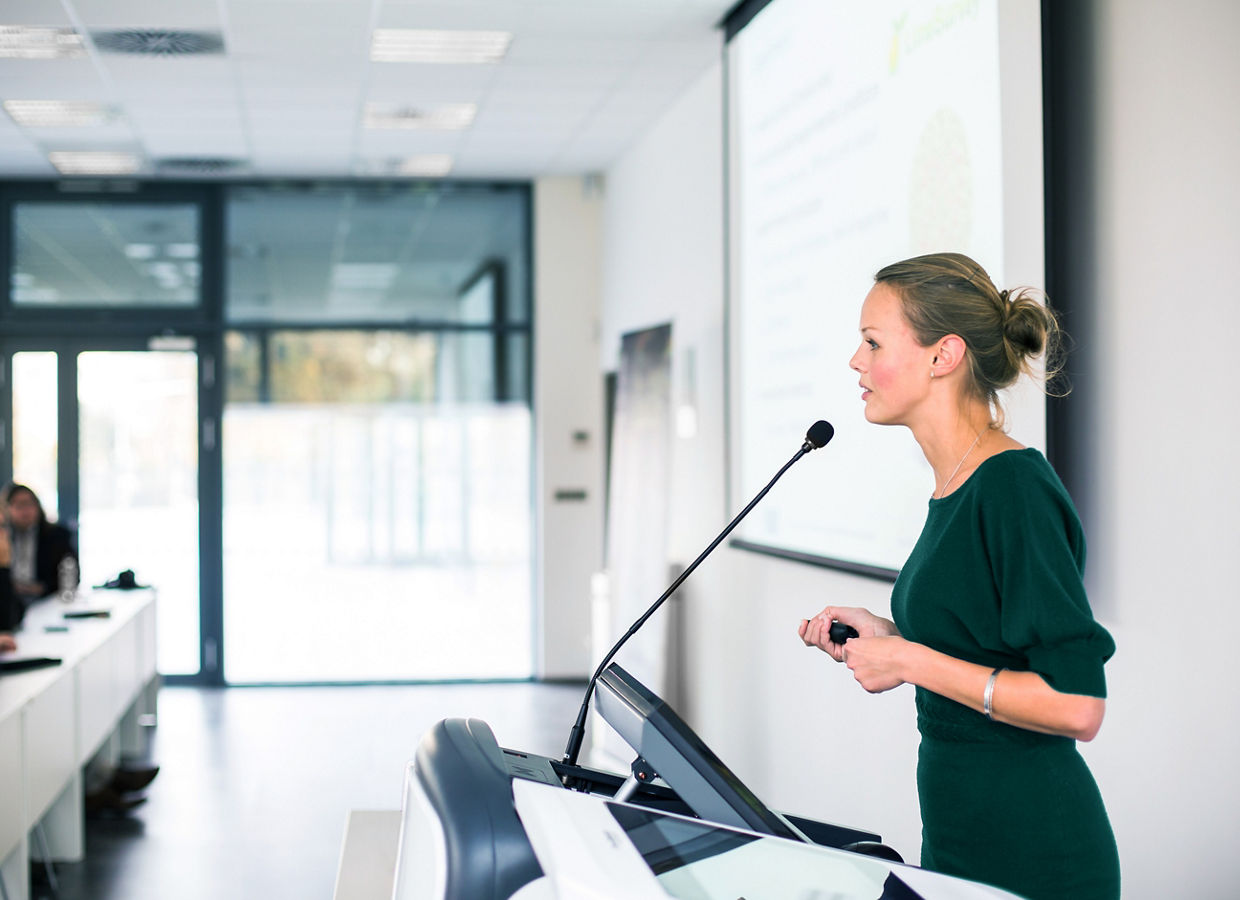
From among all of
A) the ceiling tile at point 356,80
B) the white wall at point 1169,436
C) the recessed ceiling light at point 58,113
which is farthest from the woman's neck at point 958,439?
the recessed ceiling light at point 58,113

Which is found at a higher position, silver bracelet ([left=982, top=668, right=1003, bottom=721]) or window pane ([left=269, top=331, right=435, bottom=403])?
window pane ([left=269, top=331, right=435, bottom=403])

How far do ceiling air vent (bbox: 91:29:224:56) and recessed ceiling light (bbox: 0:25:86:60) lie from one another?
100 mm

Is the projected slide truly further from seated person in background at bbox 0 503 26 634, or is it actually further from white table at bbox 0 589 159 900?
seated person in background at bbox 0 503 26 634

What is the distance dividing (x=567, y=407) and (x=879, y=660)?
6469 mm

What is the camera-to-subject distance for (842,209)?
3391 millimetres

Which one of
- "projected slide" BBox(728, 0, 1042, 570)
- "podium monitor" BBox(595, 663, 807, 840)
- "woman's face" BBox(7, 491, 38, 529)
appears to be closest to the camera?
"podium monitor" BBox(595, 663, 807, 840)

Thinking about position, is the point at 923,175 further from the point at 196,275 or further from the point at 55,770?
the point at 196,275

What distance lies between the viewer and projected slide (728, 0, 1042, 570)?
2.67m

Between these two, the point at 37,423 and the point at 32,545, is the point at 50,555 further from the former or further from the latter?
the point at 37,423

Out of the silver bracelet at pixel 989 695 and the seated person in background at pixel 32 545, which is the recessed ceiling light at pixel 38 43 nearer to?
the seated person in background at pixel 32 545

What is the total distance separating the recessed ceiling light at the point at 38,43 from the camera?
4.73 meters

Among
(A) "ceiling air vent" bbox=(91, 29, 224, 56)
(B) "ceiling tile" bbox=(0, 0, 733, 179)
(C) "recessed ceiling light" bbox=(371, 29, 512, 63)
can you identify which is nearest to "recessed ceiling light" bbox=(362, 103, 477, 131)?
(B) "ceiling tile" bbox=(0, 0, 733, 179)

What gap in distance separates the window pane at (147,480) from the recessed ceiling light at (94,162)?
3.89 feet

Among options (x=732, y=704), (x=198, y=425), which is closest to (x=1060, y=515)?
(x=732, y=704)
